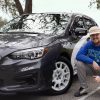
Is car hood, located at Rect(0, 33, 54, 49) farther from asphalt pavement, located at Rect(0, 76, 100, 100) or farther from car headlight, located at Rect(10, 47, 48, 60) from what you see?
asphalt pavement, located at Rect(0, 76, 100, 100)

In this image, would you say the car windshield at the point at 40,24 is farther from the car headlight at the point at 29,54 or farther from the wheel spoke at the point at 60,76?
the car headlight at the point at 29,54

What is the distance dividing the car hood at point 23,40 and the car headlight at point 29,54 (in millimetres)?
100

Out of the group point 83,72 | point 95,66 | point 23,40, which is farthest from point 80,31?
point 23,40

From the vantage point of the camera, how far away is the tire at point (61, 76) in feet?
20.9

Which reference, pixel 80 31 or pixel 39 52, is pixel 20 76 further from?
pixel 80 31

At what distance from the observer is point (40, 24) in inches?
286

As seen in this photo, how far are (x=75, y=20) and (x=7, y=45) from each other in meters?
2.20

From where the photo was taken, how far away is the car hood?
586cm

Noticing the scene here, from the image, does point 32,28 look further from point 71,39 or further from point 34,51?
point 34,51

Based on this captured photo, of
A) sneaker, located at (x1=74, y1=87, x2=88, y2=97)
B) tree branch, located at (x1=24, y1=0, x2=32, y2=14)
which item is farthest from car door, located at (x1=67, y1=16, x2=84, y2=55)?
tree branch, located at (x1=24, y1=0, x2=32, y2=14)

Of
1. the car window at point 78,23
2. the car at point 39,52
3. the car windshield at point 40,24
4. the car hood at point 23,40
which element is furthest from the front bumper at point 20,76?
the car window at point 78,23

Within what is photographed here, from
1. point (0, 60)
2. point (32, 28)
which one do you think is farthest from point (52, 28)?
point (0, 60)

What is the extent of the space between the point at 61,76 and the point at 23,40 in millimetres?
1039

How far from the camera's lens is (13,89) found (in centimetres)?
558
